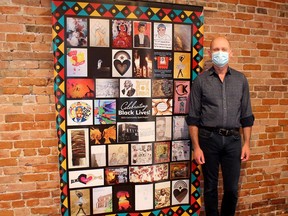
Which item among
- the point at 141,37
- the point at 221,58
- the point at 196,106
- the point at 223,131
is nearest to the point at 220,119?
the point at 223,131

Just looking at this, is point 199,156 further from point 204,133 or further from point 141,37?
point 141,37

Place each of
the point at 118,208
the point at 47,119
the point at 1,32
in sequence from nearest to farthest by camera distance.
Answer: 1. the point at 1,32
2. the point at 47,119
3. the point at 118,208

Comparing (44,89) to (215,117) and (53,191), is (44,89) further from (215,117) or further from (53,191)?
(215,117)

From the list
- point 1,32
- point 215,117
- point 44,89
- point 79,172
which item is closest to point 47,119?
point 44,89

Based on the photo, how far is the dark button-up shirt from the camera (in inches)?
87.0

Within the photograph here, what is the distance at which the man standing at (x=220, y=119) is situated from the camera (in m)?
2.21

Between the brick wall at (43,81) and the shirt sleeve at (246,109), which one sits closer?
the brick wall at (43,81)

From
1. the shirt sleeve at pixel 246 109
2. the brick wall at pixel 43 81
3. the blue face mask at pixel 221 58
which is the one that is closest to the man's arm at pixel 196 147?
the shirt sleeve at pixel 246 109

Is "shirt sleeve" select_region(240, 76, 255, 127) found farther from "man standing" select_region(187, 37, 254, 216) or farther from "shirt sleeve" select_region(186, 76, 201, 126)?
"shirt sleeve" select_region(186, 76, 201, 126)

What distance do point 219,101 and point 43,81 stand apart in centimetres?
142

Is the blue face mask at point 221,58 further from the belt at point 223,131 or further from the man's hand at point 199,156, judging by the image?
the man's hand at point 199,156

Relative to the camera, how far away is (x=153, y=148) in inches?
97.2

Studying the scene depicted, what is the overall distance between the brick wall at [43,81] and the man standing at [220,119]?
0.37 metres

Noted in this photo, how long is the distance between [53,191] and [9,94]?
34.4 inches
